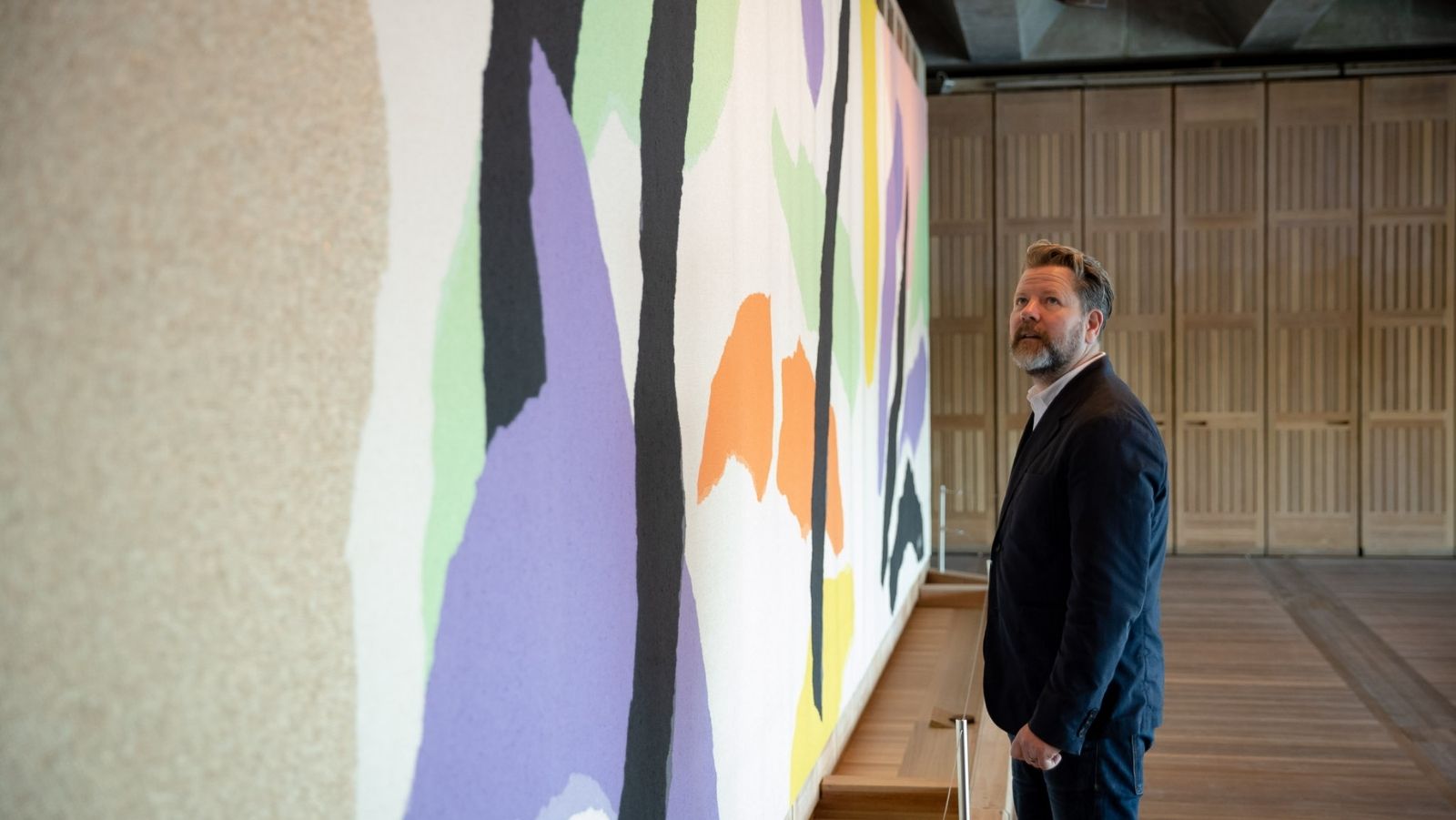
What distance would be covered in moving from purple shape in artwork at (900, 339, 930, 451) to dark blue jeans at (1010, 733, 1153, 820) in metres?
3.87

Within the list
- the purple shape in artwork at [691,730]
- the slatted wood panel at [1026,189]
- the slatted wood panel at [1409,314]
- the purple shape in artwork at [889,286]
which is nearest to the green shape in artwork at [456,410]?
the purple shape in artwork at [691,730]

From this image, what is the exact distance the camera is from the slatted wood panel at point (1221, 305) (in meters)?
9.05

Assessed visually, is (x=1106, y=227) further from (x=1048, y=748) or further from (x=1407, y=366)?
(x=1048, y=748)

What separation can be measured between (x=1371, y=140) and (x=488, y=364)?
29.1 ft

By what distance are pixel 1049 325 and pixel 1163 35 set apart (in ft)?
24.3

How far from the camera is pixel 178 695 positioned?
3.23ft

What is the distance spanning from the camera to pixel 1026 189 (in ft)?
30.6

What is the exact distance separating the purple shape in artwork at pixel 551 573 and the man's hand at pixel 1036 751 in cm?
71

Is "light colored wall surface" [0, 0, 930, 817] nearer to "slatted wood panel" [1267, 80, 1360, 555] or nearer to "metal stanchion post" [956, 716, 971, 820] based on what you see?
"metal stanchion post" [956, 716, 971, 820]

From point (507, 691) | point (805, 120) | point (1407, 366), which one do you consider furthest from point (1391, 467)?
point (507, 691)

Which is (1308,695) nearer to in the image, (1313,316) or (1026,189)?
(1313,316)

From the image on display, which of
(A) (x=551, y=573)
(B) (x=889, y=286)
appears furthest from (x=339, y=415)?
(B) (x=889, y=286)

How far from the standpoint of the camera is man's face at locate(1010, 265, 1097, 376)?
7.92 ft

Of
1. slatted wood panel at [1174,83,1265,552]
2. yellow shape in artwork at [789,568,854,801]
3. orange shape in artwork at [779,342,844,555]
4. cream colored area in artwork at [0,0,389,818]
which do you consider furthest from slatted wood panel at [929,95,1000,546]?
cream colored area in artwork at [0,0,389,818]
